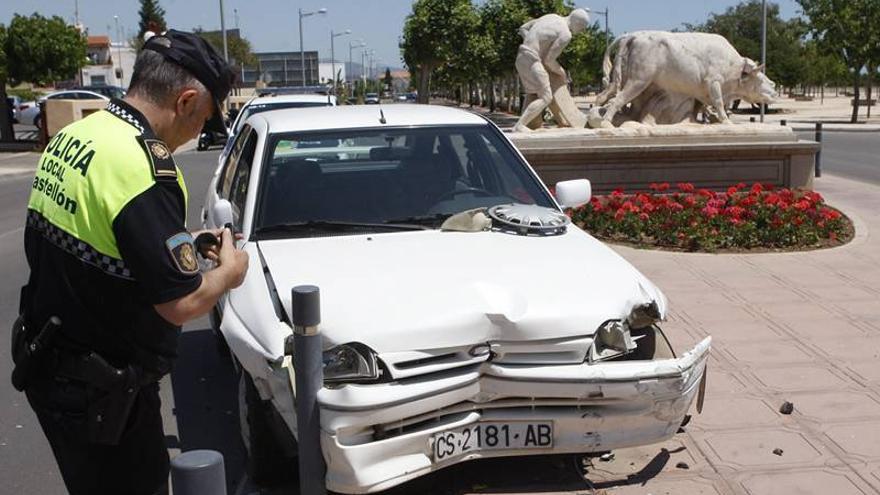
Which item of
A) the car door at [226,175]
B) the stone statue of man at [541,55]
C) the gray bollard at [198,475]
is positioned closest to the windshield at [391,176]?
the car door at [226,175]

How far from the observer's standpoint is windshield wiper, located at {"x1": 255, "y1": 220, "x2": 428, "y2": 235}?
5.00 metres

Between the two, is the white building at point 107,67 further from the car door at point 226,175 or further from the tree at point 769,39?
the car door at point 226,175

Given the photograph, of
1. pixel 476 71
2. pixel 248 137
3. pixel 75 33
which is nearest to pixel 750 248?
pixel 248 137

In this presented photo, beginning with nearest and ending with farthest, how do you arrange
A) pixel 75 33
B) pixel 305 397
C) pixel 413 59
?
pixel 305 397
pixel 75 33
pixel 413 59

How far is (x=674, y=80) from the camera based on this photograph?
45.9 feet

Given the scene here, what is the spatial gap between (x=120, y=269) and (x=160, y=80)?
514mm

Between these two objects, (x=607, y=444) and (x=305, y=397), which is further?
(x=607, y=444)

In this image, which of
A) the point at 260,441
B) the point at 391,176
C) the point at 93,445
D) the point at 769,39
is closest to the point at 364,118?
the point at 391,176

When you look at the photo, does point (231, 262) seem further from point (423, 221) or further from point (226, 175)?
point (226, 175)

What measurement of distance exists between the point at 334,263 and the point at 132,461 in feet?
6.52

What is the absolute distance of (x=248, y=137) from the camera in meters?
6.02

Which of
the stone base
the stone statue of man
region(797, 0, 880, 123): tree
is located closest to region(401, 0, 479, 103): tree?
region(797, 0, 880, 123): tree

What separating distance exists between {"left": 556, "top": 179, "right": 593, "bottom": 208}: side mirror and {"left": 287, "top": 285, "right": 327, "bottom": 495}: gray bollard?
236 cm

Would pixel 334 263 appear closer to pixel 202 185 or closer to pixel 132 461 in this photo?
pixel 132 461
